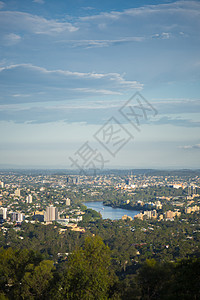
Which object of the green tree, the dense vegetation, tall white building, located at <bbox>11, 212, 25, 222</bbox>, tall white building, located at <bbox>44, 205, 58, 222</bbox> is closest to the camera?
the dense vegetation

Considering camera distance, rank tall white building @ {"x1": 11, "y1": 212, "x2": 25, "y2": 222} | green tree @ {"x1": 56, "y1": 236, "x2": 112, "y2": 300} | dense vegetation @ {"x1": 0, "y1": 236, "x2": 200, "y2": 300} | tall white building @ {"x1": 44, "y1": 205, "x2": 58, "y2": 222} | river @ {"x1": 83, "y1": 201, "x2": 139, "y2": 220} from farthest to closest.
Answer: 1. river @ {"x1": 83, "y1": 201, "x2": 139, "y2": 220}
2. tall white building @ {"x1": 44, "y1": 205, "x2": 58, "y2": 222}
3. tall white building @ {"x1": 11, "y1": 212, "x2": 25, "y2": 222}
4. green tree @ {"x1": 56, "y1": 236, "x2": 112, "y2": 300}
5. dense vegetation @ {"x1": 0, "y1": 236, "x2": 200, "y2": 300}

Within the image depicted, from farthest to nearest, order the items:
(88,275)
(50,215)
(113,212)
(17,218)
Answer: (113,212), (50,215), (17,218), (88,275)

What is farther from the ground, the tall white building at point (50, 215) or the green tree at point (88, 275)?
the green tree at point (88, 275)

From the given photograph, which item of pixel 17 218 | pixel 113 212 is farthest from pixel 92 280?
pixel 113 212

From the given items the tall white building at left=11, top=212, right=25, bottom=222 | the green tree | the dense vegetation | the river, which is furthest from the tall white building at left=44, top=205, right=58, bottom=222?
the green tree

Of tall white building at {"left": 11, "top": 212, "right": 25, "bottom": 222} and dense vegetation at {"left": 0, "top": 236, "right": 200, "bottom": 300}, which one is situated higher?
dense vegetation at {"left": 0, "top": 236, "right": 200, "bottom": 300}

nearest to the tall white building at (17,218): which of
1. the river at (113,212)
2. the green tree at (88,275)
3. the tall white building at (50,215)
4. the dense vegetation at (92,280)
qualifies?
the tall white building at (50,215)

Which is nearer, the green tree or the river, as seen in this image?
the green tree

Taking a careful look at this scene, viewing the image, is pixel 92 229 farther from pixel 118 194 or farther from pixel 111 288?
pixel 118 194

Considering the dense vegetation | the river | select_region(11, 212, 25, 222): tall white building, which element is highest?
the dense vegetation

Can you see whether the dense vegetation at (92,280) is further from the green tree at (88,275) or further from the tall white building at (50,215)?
the tall white building at (50,215)

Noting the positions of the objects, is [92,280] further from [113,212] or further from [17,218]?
[113,212]

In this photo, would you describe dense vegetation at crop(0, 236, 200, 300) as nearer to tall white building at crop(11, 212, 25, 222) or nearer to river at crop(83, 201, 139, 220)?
tall white building at crop(11, 212, 25, 222)
